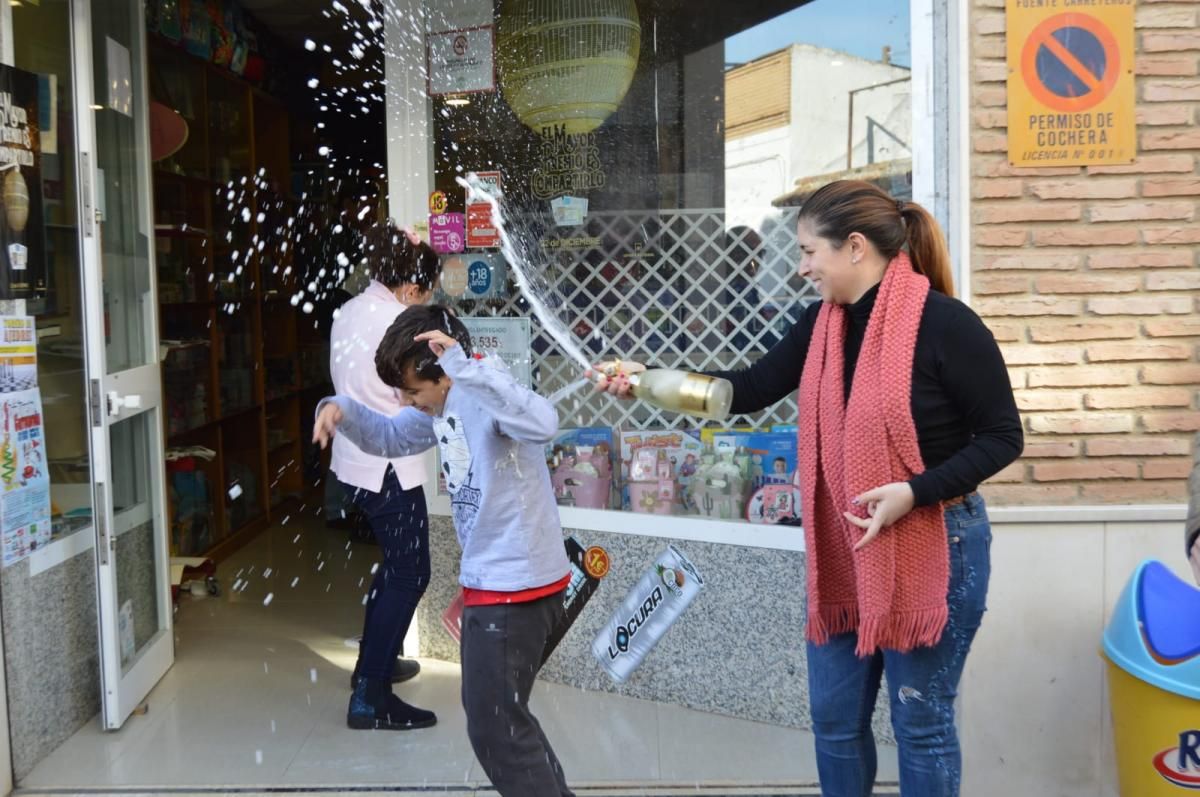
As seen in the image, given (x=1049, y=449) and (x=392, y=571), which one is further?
(x=392, y=571)

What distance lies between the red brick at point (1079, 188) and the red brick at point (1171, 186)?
0.04 meters

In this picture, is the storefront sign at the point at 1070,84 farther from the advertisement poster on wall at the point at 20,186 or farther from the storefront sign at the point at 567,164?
the advertisement poster on wall at the point at 20,186

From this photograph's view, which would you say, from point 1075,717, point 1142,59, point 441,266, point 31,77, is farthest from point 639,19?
point 1075,717

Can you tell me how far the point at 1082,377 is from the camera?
3.36 metres

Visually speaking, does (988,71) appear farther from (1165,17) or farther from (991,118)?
(1165,17)

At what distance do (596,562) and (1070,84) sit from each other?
2.29 meters

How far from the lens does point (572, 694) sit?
4422mm

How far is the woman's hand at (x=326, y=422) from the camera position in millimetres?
2752

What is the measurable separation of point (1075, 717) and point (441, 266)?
2759 millimetres

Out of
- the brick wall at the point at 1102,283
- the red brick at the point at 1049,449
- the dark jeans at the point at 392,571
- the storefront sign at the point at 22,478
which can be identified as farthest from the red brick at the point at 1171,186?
the storefront sign at the point at 22,478

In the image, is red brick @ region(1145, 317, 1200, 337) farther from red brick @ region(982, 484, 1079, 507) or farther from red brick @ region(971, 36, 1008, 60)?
red brick @ region(971, 36, 1008, 60)

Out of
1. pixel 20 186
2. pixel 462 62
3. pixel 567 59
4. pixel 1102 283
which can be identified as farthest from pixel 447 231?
pixel 1102 283

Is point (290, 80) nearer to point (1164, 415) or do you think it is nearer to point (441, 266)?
point (441, 266)

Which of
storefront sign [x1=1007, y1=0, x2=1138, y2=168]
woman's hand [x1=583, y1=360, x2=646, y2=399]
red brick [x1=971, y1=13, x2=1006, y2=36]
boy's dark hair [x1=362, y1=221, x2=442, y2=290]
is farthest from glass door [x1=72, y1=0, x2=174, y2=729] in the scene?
storefront sign [x1=1007, y1=0, x2=1138, y2=168]
